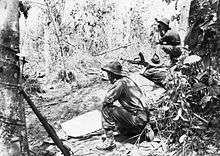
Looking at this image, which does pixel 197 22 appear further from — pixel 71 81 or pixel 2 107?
pixel 71 81

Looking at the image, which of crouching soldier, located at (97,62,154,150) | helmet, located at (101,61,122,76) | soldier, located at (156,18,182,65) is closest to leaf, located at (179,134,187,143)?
crouching soldier, located at (97,62,154,150)

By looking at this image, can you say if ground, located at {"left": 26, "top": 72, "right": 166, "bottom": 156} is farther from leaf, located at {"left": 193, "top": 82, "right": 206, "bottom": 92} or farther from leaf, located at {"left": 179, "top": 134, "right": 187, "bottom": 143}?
leaf, located at {"left": 193, "top": 82, "right": 206, "bottom": 92}

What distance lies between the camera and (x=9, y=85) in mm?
2197

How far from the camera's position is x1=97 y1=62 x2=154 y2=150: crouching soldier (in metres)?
5.43

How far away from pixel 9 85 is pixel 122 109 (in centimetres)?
349

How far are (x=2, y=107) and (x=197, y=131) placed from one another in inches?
115

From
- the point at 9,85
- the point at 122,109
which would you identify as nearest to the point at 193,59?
the point at 122,109

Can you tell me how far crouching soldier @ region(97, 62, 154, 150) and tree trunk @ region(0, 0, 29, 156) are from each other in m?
3.25

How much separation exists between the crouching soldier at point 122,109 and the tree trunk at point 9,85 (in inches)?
128

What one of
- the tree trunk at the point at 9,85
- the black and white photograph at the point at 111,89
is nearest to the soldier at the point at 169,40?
the black and white photograph at the point at 111,89

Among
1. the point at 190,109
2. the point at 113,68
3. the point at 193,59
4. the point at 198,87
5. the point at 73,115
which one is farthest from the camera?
the point at 73,115

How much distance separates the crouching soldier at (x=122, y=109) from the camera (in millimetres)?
5430

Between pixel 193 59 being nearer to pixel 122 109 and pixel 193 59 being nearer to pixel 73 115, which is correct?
pixel 122 109

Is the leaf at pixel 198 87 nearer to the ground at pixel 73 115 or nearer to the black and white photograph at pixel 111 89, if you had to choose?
the black and white photograph at pixel 111 89
